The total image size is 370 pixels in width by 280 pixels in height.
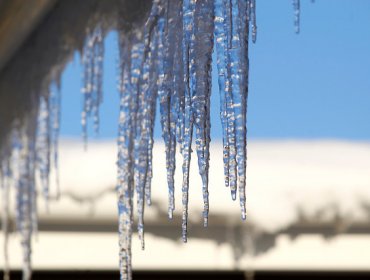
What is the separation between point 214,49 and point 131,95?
25 centimetres

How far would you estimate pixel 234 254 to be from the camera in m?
4.75

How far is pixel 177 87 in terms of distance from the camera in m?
1.65

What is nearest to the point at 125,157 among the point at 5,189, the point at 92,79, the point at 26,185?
the point at 92,79

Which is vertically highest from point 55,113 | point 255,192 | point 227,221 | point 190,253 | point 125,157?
point 55,113

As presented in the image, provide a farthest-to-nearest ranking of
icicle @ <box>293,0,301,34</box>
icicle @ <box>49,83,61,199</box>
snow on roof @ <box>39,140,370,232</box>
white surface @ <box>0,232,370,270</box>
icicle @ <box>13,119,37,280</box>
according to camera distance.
→ 1. white surface @ <box>0,232,370,270</box>
2. snow on roof @ <box>39,140,370,232</box>
3. icicle @ <box>13,119,37,280</box>
4. icicle @ <box>49,83,61,199</box>
5. icicle @ <box>293,0,301,34</box>

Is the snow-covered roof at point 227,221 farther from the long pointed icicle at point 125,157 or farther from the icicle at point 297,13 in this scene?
the icicle at point 297,13

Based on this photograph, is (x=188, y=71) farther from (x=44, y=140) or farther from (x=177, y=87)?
(x=44, y=140)

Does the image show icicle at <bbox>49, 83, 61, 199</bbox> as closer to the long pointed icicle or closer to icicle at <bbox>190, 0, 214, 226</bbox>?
the long pointed icicle

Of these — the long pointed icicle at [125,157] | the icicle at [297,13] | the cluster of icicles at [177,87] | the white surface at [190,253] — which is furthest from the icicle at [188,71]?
the white surface at [190,253]

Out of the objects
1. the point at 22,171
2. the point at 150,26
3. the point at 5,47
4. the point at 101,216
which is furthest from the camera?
the point at 101,216

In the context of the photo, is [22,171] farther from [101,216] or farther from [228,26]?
[101,216]

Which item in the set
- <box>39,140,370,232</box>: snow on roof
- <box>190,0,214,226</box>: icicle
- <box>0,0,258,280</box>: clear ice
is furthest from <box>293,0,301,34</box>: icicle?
<box>39,140,370,232</box>: snow on roof

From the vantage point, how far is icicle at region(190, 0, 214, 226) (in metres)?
1.58

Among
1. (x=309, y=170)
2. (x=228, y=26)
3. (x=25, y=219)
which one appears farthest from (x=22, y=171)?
(x=309, y=170)
